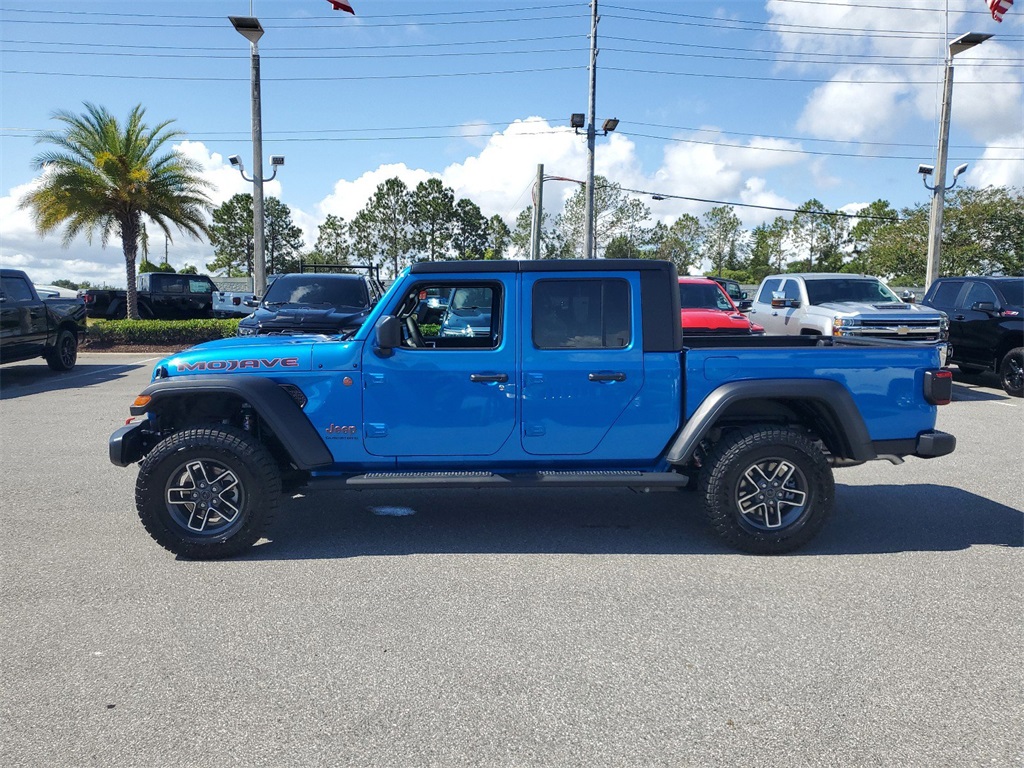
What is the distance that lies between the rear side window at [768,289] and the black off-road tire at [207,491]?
11.5 meters

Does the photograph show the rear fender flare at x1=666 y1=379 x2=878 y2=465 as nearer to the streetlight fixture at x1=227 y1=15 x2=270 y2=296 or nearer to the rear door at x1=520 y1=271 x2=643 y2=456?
the rear door at x1=520 y1=271 x2=643 y2=456

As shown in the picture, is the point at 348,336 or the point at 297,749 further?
the point at 348,336

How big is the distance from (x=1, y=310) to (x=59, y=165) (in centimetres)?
1073

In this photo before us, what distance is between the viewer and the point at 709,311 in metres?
12.5

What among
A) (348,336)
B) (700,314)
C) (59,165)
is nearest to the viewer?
(348,336)

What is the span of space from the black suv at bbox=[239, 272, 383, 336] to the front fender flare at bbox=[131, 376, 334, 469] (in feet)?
22.3

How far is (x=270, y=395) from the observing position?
4.78 metres

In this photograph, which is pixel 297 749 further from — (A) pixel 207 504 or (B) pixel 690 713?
(A) pixel 207 504

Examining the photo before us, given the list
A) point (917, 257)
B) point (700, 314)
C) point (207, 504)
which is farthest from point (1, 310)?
point (917, 257)

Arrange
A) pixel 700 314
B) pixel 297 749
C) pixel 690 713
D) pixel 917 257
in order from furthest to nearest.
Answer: pixel 917 257 < pixel 700 314 < pixel 690 713 < pixel 297 749

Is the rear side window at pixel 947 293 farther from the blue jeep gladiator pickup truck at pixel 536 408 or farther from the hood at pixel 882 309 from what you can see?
the blue jeep gladiator pickup truck at pixel 536 408

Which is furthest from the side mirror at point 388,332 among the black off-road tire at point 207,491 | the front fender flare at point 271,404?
the black off-road tire at point 207,491

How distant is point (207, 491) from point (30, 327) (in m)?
10.9

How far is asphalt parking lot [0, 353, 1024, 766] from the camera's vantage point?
2.89 metres
